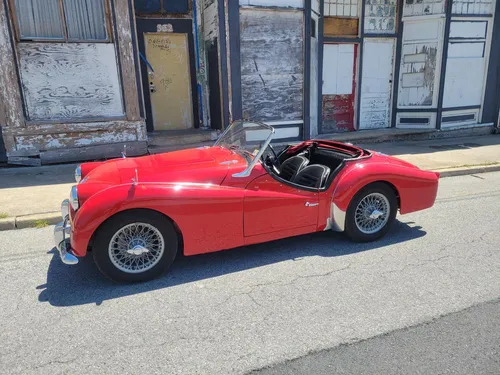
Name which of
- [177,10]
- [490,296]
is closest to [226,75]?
[177,10]

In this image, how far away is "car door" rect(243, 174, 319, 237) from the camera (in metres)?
3.53

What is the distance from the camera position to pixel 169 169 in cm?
364

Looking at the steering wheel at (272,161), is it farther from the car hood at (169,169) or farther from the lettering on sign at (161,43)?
the lettering on sign at (161,43)

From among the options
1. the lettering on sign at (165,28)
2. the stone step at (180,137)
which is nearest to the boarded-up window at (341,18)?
the lettering on sign at (165,28)

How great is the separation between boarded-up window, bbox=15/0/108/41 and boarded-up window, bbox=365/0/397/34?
659 centimetres

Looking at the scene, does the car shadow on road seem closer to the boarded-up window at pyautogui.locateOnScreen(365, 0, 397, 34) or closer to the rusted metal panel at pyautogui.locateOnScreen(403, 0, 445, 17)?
the boarded-up window at pyautogui.locateOnScreen(365, 0, 397, 34)

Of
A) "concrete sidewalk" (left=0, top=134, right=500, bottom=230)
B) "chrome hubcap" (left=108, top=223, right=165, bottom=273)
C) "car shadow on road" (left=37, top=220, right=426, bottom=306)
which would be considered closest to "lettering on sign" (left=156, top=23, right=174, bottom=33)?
"concrete sidewalk" (left=0, top=134, right=500, bottom=230)

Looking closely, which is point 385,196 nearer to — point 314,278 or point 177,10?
point 314,278

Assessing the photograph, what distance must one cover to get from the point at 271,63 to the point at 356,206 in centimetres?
561

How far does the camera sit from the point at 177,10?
9086 millimetres

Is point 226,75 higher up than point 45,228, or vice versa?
point 226,75

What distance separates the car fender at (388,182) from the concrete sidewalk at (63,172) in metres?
3.17

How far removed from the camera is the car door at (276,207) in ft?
11.6

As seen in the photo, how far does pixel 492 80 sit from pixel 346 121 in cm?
439
